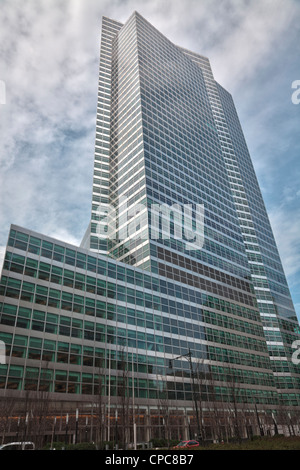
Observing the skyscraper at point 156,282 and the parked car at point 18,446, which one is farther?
the skyscraper at point 156,282

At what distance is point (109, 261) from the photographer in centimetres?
5459

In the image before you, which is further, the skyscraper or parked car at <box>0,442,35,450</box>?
the skyscraper

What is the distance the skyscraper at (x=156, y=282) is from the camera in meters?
42.4

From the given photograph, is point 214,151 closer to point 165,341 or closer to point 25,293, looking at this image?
point 165,341

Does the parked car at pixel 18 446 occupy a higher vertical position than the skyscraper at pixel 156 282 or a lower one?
lower

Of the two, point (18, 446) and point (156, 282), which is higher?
point (156, 282)

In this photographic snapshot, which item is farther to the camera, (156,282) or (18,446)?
(156,282)

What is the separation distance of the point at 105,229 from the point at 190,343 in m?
33.6

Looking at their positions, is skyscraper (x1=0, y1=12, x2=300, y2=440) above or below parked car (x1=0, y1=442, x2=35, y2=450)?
above

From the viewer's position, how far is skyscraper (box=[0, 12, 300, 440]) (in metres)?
42.4

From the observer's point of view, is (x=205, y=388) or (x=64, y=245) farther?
(x=205, y=388)

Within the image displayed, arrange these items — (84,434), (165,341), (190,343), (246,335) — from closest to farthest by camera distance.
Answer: (84,434) < (165,341) < (190,343) < (246,335)

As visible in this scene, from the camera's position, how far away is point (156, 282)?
59.3 metres

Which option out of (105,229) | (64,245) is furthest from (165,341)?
(105,229)
